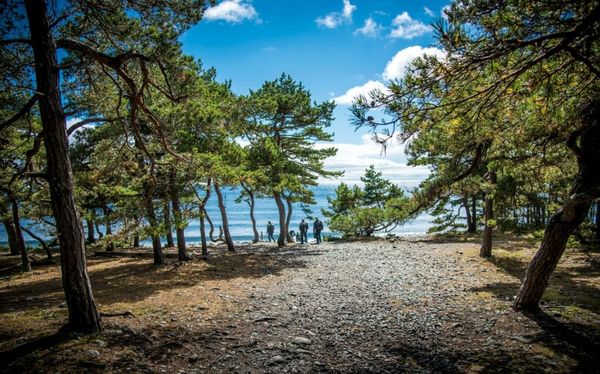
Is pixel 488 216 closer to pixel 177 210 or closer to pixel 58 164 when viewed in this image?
pixel 177 210

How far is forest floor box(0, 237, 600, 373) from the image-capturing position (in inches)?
199

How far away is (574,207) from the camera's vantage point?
609 cm

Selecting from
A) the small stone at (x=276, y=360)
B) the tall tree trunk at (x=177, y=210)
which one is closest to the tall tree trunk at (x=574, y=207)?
the small stone at (x=276, y=360)

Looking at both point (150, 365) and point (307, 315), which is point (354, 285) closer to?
point (307, 315)

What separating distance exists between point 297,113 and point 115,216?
14.5m

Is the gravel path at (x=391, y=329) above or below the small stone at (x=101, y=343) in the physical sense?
below

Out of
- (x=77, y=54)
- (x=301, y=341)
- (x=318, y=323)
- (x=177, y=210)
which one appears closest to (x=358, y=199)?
(x=177, y=210)

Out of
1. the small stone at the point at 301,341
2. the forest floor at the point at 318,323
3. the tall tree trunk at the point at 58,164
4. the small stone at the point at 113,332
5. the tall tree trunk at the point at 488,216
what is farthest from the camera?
the tall tree trunk at the point at 488,216

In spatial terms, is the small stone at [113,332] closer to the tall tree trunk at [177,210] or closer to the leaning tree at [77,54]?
the leaning tree at [77,54]

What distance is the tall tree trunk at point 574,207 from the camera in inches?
235

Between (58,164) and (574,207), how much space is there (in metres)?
9.71

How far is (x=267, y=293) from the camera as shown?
403 inches

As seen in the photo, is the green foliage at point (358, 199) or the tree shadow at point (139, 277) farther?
the green foliage at point (358, 199)

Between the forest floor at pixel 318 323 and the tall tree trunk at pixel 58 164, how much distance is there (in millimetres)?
823
